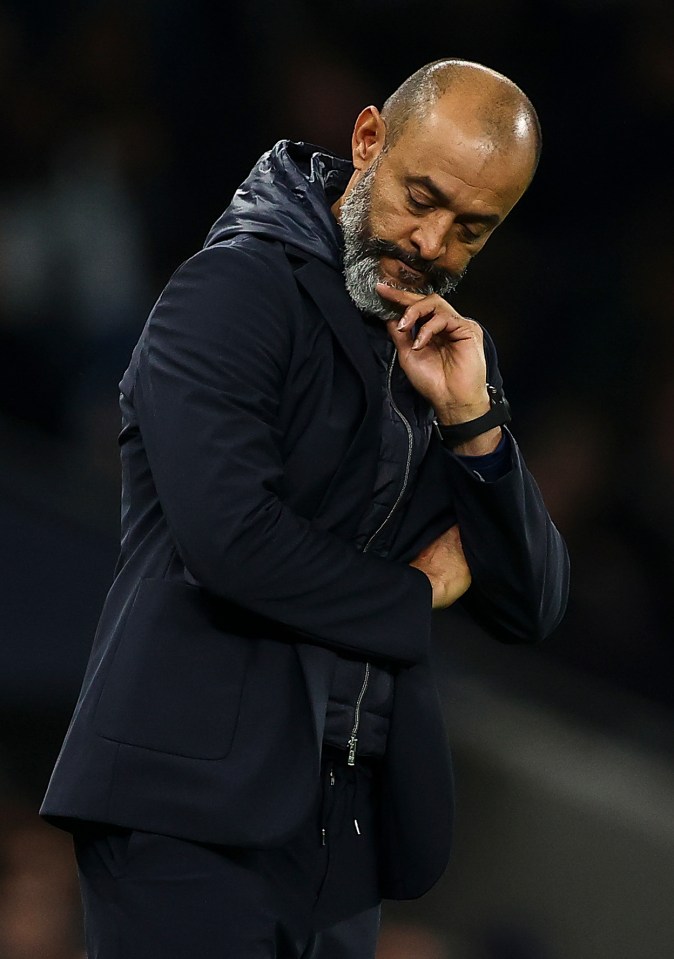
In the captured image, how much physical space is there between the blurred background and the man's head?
1.59m

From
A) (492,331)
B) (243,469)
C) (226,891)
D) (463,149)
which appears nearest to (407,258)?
(463,149)

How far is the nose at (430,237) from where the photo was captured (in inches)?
68.6

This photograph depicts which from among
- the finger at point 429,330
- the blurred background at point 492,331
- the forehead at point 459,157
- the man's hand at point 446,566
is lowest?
the blurred background at point 492,331

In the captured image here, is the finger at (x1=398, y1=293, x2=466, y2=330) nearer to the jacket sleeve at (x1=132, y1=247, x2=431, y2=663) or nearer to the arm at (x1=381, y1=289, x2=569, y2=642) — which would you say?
the arm at (x1=381, y1=289, x2=569, y2=642)

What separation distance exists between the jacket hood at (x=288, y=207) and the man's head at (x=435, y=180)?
29 mm

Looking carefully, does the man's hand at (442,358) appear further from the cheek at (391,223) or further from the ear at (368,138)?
the ear at (368,138)

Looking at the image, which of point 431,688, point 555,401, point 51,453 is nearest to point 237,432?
point 431,688

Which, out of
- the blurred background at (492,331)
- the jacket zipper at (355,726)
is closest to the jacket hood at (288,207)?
Result: the jacket zipper at (355,726)

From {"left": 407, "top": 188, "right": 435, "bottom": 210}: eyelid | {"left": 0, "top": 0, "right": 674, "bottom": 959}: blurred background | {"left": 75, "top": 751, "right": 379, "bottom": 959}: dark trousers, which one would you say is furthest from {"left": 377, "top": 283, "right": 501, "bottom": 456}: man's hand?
{"left": 0, "top": 0, "right": 674, "bottom": 959}: blurred background

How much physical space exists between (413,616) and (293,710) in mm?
176

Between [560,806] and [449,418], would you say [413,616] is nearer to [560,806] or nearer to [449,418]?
[449,418]

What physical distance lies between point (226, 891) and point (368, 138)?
90cm

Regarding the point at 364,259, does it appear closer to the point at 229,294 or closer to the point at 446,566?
the point at 229,294

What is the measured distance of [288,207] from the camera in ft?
5.78
